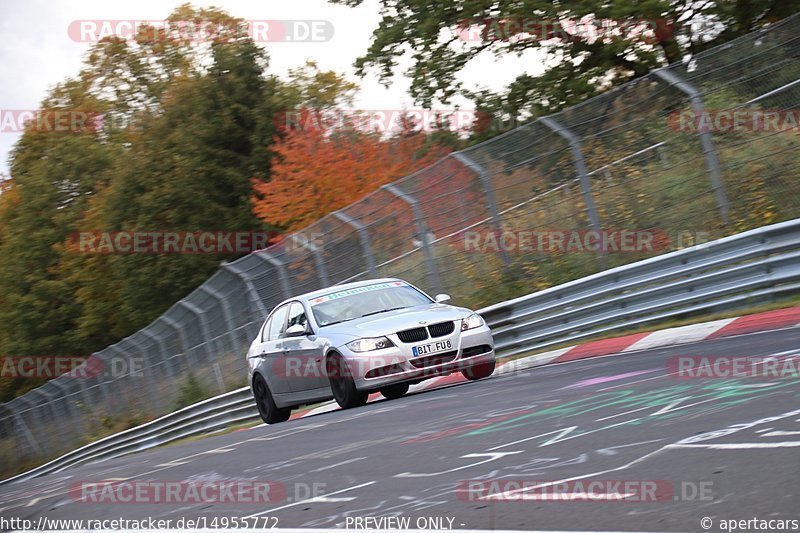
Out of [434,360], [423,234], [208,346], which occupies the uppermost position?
[423,234]

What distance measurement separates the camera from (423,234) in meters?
18.4

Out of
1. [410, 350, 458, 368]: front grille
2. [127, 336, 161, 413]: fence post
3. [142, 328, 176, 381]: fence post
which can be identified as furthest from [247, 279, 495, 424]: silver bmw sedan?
[127, 336, 161, 413]: fence post

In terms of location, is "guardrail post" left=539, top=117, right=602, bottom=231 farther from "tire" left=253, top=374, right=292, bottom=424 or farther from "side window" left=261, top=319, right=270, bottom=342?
"tire" left=253, top=374, right=292, bottom=424

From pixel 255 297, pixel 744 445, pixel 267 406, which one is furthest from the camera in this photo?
pixel 255 297

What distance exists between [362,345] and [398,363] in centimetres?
43

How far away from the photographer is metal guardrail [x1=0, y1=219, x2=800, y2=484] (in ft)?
43.1

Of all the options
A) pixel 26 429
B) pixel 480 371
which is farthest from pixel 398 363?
pixel 26 429

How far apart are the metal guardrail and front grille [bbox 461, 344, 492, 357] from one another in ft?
7.67

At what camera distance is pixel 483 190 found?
17.2 meters

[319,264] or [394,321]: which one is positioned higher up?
[319,264]

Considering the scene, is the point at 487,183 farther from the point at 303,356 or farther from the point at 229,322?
the point at 229,322

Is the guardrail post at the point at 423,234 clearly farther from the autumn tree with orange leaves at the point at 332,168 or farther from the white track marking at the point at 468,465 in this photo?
the autumn tree with orange leaves at the point at 332,168

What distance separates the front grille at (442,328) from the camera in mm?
13250

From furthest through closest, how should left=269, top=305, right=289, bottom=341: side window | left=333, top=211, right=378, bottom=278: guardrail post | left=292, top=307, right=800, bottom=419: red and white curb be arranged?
left=333, top=211, right=378, bottom=278: guardrail post
left=269, top=305, right=289, bottom=341: side window
left=292, top=307, right=800, bottom=419: red and white curb
